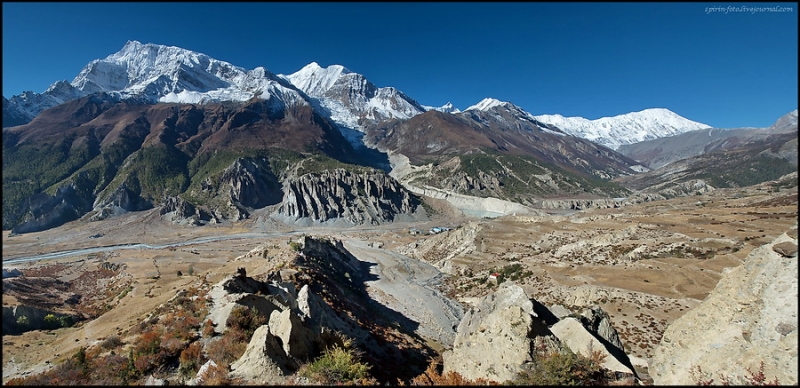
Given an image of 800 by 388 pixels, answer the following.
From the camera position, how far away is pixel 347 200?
15425cm

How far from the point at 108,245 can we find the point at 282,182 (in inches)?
3517

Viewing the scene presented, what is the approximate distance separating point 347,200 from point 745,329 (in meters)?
146

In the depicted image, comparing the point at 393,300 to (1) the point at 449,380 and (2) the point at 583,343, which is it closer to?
(2) the point at 583,343

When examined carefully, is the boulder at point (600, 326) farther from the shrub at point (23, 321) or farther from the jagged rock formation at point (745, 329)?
the shrub at point (23, 321)

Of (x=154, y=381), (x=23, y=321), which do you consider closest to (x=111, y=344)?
(x=154, y=381)

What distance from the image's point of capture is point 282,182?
189 m

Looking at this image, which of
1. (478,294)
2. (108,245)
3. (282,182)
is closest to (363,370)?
(478,294)

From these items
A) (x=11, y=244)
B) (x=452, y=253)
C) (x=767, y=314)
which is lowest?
(x=11, y=244)

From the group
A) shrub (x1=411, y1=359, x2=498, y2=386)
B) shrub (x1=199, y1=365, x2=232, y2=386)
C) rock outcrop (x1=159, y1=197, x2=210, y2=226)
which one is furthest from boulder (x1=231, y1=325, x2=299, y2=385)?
rock outcrop (x1=159, y1=197, x2=210, y2=226)

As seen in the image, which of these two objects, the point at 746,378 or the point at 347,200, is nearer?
the point at 746,378

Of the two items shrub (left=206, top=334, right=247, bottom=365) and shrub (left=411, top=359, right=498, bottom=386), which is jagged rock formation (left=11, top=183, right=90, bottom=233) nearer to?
shrub (left=206, top=334, right=247, bottom=365)

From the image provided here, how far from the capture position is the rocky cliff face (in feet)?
480

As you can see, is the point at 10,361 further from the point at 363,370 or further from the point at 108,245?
the point at 108,245

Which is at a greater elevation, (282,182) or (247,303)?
(282,182)
